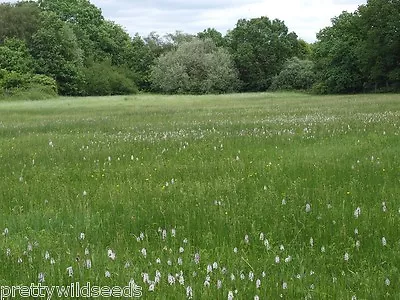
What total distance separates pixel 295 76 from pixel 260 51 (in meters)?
10.9

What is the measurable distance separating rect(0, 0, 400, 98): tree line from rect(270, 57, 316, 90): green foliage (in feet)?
0.56

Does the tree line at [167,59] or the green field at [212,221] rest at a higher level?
the tree line at [167,59]

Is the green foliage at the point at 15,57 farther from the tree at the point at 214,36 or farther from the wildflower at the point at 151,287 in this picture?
the wildflower at the point at 151,287

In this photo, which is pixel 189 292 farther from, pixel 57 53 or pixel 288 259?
pixel 57 53

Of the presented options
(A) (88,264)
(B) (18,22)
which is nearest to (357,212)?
(A) (88,264)

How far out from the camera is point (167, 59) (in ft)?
307

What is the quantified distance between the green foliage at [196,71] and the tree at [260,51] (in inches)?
134

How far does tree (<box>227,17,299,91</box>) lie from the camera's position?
94.9m

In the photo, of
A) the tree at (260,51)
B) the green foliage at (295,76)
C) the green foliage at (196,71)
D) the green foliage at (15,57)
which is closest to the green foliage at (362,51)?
the green foliage at (295,76)

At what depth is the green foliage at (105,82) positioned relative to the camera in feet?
304

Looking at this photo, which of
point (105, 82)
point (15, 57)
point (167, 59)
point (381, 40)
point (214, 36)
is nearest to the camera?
point (381, 40)

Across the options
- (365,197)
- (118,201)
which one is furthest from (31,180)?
(365,197)

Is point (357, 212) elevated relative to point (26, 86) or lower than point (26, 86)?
lower

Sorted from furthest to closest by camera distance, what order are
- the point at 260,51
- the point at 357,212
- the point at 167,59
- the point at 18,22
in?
the point at 260,51 → the point at 167,59 → the point at 18,22 → the point at 357,212
